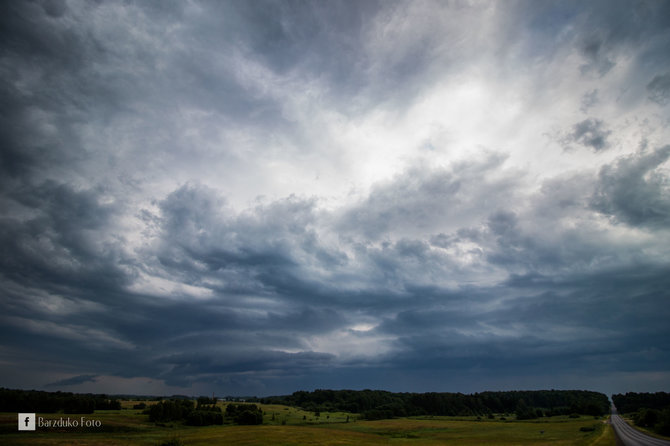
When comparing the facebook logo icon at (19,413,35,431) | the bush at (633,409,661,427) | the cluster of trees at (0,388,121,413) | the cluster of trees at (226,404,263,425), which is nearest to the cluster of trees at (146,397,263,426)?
the cluster of trees at (226,404,263,425)

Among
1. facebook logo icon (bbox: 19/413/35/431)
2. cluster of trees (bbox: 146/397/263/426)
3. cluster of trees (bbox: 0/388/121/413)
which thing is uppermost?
facebook logo icon (bbox: 19/413/35/431)

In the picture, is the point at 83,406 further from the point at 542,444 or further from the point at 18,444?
the point at 542,444

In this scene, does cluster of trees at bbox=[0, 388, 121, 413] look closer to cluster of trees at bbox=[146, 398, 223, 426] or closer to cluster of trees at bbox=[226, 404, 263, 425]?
cluster of trees at bbox=[146, 398, 223, 426]

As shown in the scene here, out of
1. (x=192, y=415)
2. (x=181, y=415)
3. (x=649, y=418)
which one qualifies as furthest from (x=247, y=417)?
(x=649, y=418)

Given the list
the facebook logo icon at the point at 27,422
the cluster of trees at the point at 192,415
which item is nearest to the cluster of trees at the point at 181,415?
the cluster of trees at the point at 192,415

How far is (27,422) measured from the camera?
84.6 metres

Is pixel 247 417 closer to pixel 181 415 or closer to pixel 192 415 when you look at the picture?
pixel 192 415

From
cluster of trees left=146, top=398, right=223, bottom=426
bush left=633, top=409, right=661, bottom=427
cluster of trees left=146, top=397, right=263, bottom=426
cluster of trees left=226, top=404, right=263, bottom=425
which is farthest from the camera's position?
cluster of trees left=226, top=404, right=263, bottom=425

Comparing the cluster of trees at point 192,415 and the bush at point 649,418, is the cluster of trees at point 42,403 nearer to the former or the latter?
the cluster of trees at point 192,415

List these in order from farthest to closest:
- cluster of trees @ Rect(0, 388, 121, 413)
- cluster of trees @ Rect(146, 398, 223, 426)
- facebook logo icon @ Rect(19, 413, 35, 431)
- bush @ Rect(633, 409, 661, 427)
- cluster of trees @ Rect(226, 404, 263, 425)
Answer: cluster of trees @ Rect(226, 404, 263, 425) → bush @ Rect(633, 409, 661, 427) → cluster of trees @ Rect(146, 398, 223, 426) → cluster of trees @ Rect(0, 388, 121, 413) → facebook logo icon @ Rect(19, 413, 35, 431)

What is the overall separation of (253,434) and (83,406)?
76.8 meters

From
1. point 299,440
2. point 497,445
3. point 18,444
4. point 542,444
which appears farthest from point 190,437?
point 542,444

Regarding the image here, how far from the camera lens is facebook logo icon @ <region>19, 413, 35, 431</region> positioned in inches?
3221

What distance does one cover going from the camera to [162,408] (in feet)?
436
